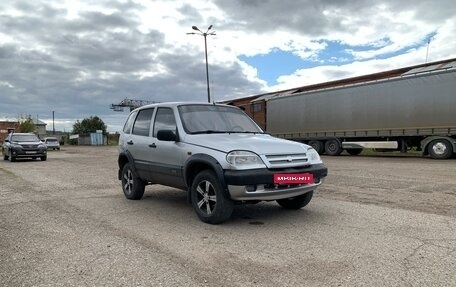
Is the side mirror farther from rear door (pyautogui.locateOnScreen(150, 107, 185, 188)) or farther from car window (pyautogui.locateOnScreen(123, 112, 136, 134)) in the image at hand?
car window (pyautogui.locateOnScreen(123, 112, 136, 134))

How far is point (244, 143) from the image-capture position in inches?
229

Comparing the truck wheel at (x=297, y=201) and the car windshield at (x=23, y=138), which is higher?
the car windshield at (x=23, y=138)

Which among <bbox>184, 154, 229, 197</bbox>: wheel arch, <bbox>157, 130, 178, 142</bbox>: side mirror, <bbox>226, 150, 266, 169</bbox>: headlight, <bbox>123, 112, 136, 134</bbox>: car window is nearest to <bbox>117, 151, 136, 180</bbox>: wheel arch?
<bbox>123, 112, 136, 134</bbox>: car window

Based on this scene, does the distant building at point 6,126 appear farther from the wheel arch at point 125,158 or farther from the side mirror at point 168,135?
the side mirror at point 168,135

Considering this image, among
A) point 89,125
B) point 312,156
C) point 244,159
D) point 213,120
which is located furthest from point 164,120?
point 89,125

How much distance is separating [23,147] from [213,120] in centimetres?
1804

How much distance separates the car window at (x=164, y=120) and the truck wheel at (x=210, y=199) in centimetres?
120

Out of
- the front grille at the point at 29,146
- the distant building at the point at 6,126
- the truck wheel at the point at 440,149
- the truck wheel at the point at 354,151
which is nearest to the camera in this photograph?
the truck wheel at the point at 440,149

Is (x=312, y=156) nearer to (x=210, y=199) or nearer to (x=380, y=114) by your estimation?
(x=210, y=199)

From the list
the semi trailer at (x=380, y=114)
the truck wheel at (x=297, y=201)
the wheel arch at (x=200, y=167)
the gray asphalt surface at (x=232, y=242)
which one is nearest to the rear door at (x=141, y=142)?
the gray asphalt surface at (x=232, y=242)

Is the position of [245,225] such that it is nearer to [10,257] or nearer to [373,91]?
[10,257]

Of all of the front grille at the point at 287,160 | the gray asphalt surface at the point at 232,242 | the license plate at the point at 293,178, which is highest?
the front grille at the point at 287,160

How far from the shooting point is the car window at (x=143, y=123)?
7.64m

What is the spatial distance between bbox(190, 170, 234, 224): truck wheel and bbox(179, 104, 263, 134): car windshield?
0.92 m
